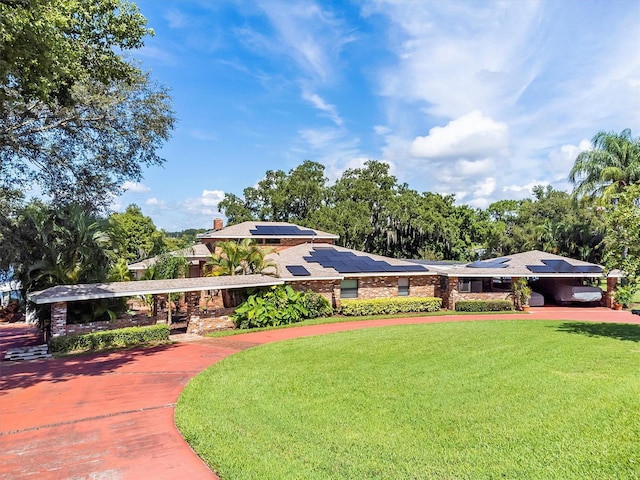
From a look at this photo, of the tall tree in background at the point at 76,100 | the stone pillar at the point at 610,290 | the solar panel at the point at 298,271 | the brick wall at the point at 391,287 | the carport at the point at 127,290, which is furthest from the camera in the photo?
the stone pillar at the point at 610,290

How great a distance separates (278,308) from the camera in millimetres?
18891

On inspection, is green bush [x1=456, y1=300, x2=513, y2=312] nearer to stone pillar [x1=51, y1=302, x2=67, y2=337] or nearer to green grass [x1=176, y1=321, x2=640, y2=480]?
green grass [x1=176, y1=321, x2=640, y2=480]

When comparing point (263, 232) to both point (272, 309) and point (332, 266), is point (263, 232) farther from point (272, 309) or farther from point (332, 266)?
point (272, 309)

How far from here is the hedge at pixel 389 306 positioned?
2138 cm

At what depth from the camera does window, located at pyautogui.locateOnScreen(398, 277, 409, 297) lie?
23.6m

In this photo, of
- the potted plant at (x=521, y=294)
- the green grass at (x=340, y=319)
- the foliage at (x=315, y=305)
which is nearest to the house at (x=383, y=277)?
the potted plant at (x=521, y=294)

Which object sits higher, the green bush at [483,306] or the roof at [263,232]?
the roof at [263,232]

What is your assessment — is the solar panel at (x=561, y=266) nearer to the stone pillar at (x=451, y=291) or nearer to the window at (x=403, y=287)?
the stone pillar at (x=451, y=291)

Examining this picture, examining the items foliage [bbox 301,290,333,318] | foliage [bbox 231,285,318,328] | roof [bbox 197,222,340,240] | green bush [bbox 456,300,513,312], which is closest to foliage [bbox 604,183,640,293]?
green bush [bbox 456,300,513,312]

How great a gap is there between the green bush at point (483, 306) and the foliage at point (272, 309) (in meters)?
9.09

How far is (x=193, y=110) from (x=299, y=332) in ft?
37.4

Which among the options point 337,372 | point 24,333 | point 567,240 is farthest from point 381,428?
point 567,240

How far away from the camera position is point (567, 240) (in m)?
33.1

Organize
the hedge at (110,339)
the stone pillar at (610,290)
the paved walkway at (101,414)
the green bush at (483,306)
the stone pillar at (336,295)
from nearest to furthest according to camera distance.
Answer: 1. the paved walkway at (101,414)
2. the hedge at (110,339)
3. the stone pillar at (336,295)
4. the green bush at (483,306)
5. the stone pillar at (610,290)
